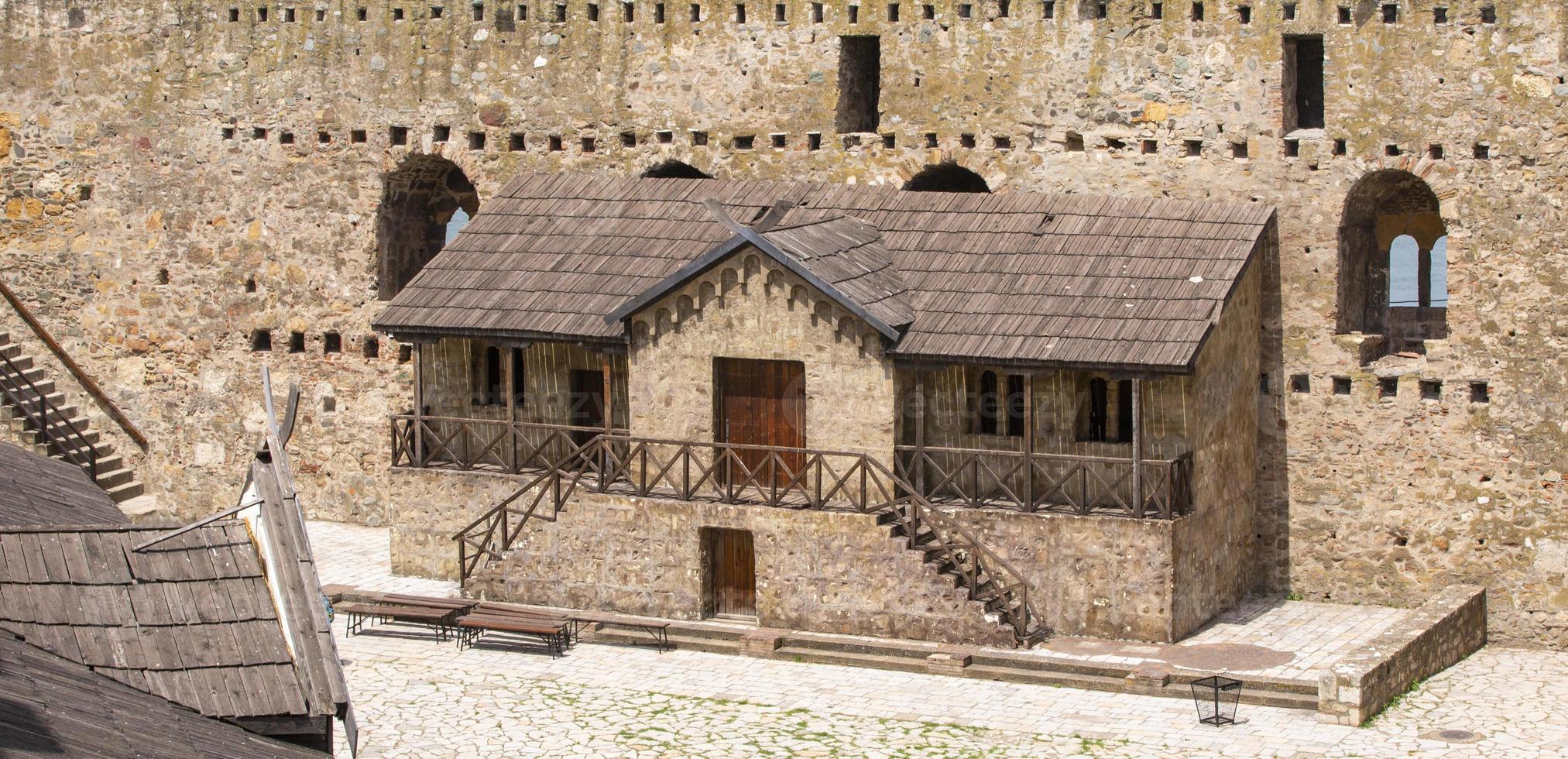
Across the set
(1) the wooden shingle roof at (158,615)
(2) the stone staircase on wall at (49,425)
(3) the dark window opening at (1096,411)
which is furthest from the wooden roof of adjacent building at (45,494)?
(3) the dark window opening at (1096,411)

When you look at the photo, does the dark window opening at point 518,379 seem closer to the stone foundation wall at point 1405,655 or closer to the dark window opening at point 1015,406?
the dark window opening at point 1015,406

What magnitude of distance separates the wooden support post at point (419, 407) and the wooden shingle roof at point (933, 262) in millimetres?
563

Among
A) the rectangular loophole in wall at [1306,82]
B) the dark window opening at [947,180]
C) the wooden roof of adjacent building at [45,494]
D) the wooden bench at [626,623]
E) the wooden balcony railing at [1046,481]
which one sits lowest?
the wooden bench at [626,623]

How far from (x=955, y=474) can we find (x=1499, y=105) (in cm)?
689

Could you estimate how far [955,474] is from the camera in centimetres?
2645

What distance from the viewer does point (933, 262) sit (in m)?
27.1

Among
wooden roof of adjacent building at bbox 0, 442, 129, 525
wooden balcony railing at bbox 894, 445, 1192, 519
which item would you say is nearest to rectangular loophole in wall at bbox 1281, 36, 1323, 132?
wooden balcony railing at bbox 894, 445, 1192, 519

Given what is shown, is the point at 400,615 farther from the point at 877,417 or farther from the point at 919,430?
the point at 919,430

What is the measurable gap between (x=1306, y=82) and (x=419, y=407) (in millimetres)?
10896

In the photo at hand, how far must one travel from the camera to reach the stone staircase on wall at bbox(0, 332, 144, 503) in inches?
1209

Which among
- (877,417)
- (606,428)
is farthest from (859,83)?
(606,428)

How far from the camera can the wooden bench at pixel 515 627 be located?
2556 centimetres

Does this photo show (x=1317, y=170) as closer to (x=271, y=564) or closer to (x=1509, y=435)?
(x=1509, y=435)

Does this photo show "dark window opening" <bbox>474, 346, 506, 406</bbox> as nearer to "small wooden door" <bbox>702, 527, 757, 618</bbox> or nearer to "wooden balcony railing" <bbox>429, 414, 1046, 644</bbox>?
Result: "wooden balcony railing" <bbox>429, 414, 1046, 644</bbox>
